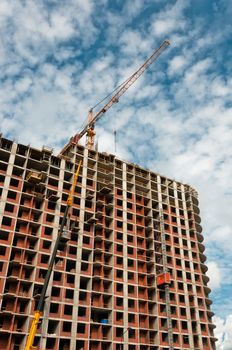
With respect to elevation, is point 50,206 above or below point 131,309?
above

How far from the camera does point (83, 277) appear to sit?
78062mm

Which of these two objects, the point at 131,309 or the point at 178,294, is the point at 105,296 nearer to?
the point at 131,309

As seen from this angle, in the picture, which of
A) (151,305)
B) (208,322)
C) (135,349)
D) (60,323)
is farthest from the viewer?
(208,322)

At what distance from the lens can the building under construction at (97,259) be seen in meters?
71.0

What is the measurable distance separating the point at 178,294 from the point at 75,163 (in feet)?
138

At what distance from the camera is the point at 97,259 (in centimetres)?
8338

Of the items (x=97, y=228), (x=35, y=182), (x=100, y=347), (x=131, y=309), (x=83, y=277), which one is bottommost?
(x=100, y=347)

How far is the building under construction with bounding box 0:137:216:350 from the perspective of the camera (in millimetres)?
71000

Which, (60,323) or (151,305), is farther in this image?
(151,305)

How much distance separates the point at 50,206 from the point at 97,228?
42.0ft

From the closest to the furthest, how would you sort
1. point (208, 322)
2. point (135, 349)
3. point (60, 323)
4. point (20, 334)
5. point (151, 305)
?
point (20, 334) → point (60, 323) → point (135, 349) → point (151, 305) → point (208, 322)

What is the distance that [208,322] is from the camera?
93.4m

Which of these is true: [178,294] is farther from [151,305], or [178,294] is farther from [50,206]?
[50,206]

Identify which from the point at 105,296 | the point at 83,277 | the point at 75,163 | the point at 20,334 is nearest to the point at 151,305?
the point at 105,296
